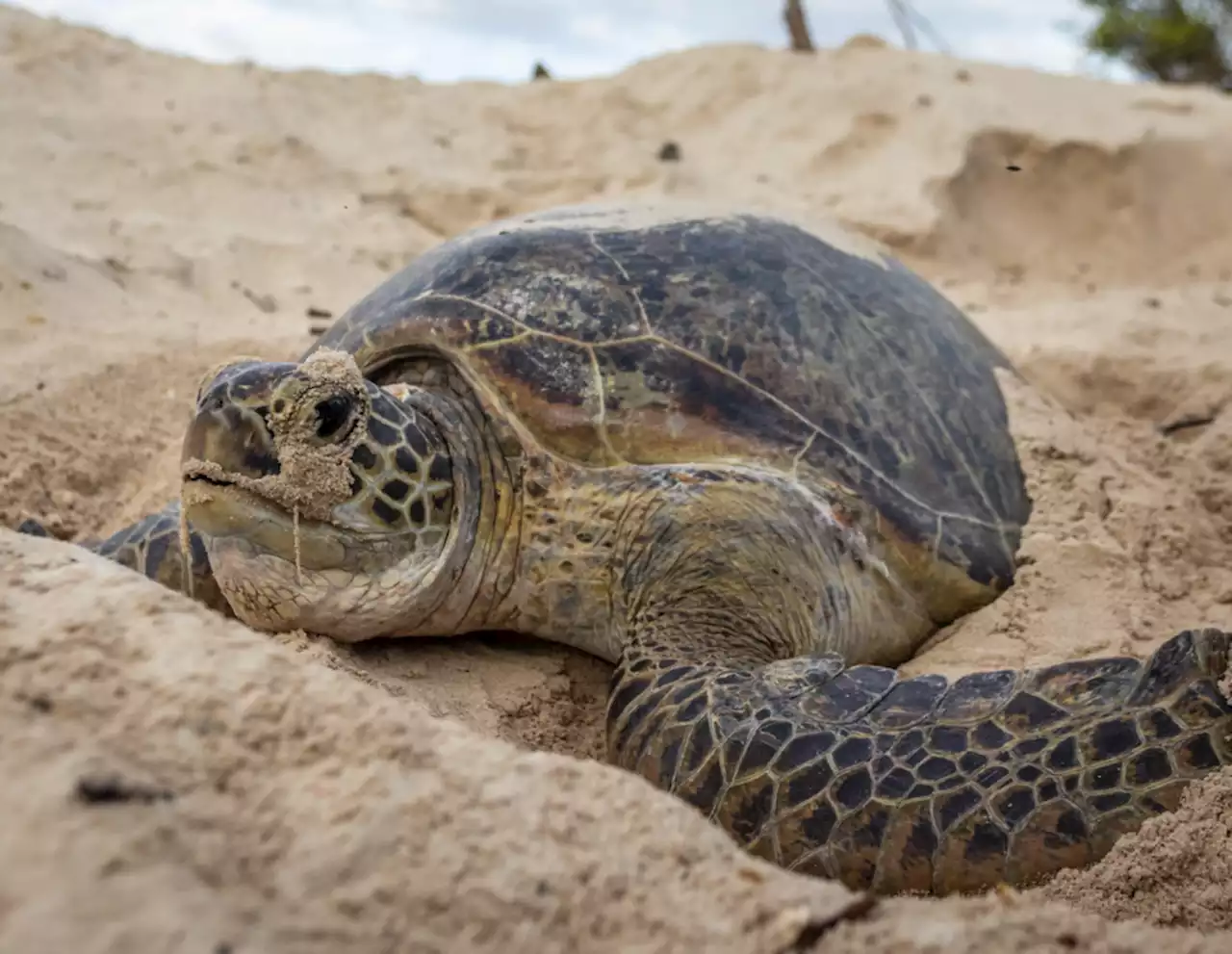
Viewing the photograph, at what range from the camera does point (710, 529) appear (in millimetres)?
1608

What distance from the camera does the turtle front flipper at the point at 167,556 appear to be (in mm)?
1711

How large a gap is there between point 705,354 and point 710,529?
321mm

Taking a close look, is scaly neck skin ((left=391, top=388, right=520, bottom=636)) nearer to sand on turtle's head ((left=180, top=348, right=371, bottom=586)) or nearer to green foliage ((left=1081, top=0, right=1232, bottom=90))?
sand on turtle's head ((left=180, top=348, right=371, bottom=586))

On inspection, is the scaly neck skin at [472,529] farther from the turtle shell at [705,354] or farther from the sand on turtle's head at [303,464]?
the sand on turtle's head at [303,464]

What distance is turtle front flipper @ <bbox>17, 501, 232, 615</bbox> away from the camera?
67.4 inches

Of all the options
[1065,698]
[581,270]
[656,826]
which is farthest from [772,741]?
[581,270]

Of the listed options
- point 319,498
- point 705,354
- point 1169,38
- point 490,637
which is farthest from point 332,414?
point 1169,38

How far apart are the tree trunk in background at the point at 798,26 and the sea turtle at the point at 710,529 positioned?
4473 millimetres

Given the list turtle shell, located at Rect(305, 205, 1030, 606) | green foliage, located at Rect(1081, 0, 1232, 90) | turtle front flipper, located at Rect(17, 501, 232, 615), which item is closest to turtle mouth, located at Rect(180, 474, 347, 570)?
turtle front flipper, located at Rect(17, 501, 232, 615)

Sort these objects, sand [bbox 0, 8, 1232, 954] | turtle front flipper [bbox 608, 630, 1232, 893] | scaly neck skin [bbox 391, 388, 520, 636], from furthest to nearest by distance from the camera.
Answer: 1. scaly neck skin [bbox 391, 388, 520, 636]
2. turtle front flipper [bbox 608, 630, 1232, 893]
3. sand [bbox 0, 8, 1232, 954]

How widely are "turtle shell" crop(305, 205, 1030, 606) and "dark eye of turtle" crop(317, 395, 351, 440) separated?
11.0 inches

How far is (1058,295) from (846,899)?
3.83 metres

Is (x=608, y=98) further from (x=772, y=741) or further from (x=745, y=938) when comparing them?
(x=745, y=938)

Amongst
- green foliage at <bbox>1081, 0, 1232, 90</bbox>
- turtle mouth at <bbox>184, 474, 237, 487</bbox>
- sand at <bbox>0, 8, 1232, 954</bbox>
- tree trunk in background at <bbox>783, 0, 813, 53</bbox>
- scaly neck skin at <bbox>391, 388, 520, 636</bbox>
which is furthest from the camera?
green foliage at <bbox>1081, 0, 1232, 90</bbox>
